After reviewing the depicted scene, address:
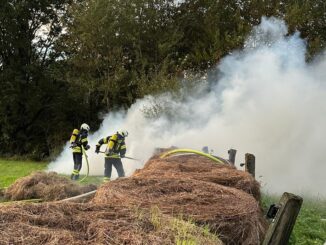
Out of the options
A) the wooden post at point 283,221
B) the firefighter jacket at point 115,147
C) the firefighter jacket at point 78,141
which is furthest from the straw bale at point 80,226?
the firefighter jacket at point 78,141

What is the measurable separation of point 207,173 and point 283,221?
9.78ft

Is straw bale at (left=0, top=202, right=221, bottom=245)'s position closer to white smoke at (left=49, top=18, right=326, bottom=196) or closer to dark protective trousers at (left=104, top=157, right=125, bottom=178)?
dark protective trousers at (left=104, top=157, right=125, bottom=178)

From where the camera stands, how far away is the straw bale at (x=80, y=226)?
4.20 metres

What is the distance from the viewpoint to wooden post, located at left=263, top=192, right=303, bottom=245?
16.9 feet

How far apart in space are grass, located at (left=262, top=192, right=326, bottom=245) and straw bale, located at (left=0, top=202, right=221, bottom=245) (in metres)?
4.96

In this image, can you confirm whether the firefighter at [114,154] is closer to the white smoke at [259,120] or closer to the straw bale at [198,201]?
the white smoke at [259,120]

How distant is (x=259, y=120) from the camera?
842 inches

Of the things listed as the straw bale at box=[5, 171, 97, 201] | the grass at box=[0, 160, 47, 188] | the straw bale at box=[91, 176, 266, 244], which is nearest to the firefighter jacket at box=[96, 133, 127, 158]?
the grass at box=[0, 160, 47, 188]

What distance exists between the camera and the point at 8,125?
30.9 metres

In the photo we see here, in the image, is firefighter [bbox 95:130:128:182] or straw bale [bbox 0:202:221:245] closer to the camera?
straw bale [bbox 0:202:221:245]

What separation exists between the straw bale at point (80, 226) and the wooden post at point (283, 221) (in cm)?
90

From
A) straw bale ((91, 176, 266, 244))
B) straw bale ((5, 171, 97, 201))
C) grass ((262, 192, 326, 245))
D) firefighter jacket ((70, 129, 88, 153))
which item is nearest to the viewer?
straw bale ((91, 176, 266, 244))

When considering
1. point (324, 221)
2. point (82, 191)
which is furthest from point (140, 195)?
point (324, 221)

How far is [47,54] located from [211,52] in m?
11.1
